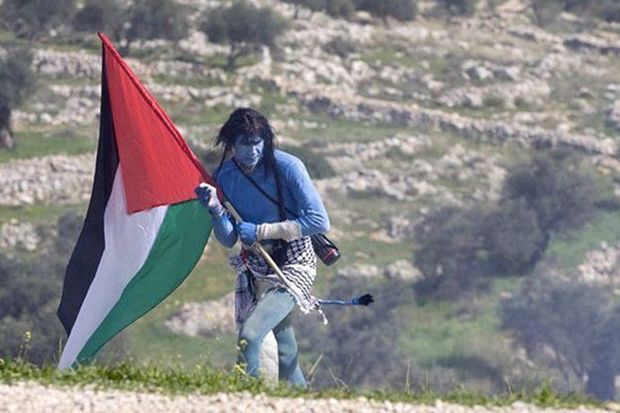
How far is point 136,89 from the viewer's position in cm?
823

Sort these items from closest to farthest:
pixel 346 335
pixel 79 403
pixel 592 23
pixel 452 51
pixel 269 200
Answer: pixel 79 403 → pixel 269 200 → pixel 346 335 → pixel 452 51 → pixel 592 23

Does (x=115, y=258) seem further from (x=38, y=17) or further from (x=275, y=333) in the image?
(x=38, y=17)

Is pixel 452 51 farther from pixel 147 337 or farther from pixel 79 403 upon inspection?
pixel 79 403

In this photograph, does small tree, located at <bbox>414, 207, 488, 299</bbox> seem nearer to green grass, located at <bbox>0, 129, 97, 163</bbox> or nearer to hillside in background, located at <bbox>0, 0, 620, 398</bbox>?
hillside in background, located at <bbox>0, 0, 620, 398</bbox>

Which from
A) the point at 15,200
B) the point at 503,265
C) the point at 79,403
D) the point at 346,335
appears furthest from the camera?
the point at 503,265

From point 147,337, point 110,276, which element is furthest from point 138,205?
point 147,337

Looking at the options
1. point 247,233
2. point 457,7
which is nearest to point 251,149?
point 247,233

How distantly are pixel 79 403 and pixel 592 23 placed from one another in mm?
52066

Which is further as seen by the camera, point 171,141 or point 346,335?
point 346,335

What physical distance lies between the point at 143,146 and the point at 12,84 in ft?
116

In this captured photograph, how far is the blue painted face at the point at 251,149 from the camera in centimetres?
776

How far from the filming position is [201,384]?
23.0 feet

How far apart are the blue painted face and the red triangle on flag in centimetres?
38

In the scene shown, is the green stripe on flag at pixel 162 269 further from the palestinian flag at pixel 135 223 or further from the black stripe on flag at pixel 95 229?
the black stripe on flag at pixel 95 229
